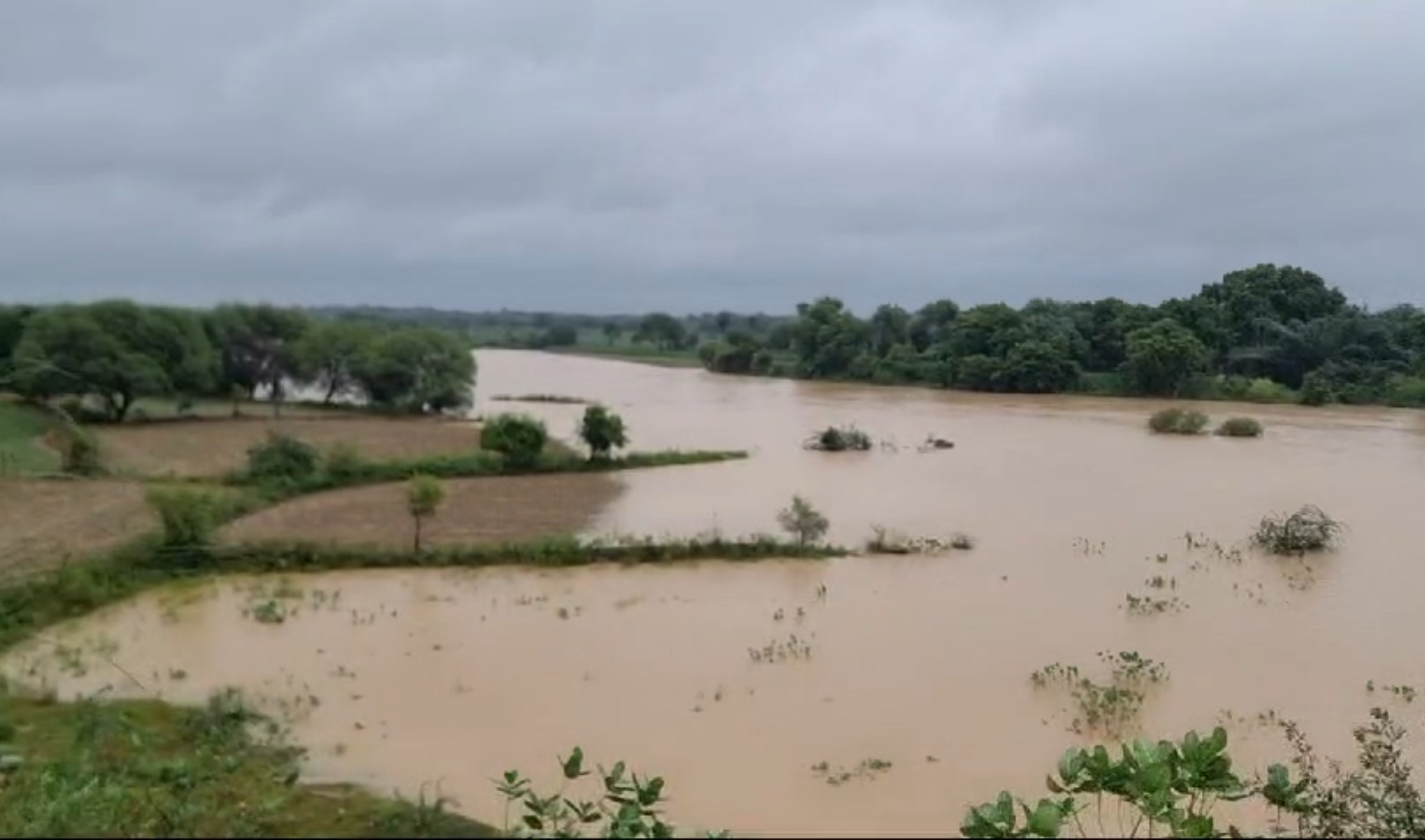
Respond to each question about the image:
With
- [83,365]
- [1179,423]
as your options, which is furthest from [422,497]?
[1179,423]

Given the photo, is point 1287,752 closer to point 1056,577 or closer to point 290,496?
point 1056,577

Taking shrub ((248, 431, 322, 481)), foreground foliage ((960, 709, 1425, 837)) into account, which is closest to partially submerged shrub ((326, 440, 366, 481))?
shrub ((248, 431, 322, 481))

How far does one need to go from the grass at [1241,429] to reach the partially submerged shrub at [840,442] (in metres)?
7.53

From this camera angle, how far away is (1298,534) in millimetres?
13438

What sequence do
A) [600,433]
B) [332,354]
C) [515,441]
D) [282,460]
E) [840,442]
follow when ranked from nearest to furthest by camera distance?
[332,354] < [282,460] < [515,441] < [600,433] < [840,442]

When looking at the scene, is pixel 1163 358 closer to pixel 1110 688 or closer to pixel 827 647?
pixel 827 647

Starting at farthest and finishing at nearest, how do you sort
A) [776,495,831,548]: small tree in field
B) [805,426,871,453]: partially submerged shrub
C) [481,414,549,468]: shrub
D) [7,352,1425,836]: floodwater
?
[805,426,871,453]: partially submerged shrub < [481,414,549,468]: shrub < [776,495,831,548]: small tree in field < [7,352,1425,836]: floodwater

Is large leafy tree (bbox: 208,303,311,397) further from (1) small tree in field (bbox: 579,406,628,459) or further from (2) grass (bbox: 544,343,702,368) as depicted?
(2) grass (bbox: 544,343,702,368)

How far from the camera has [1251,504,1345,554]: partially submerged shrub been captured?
13.4 m

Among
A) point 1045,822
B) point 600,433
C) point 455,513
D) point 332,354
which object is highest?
point 332,354

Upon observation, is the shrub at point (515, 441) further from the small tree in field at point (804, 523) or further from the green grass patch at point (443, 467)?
the small tree in field at point (804, 523)

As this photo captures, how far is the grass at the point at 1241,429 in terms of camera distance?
2381 centimetres

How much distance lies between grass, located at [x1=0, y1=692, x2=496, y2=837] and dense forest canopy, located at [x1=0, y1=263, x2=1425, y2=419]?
2359 millimetres

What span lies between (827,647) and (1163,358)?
24276 millimetres
